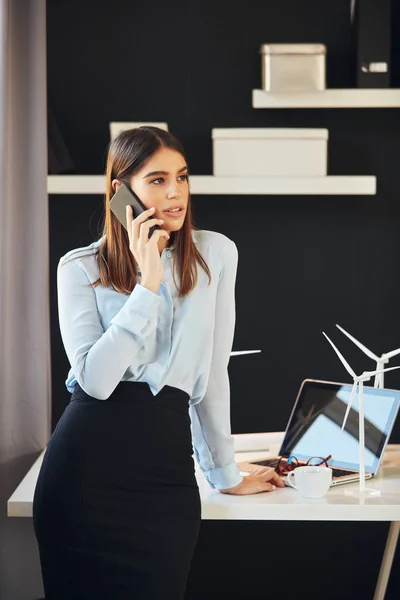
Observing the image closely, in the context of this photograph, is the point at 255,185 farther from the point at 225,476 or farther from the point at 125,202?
the point at 225,476

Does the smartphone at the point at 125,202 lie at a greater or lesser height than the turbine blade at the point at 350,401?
greater

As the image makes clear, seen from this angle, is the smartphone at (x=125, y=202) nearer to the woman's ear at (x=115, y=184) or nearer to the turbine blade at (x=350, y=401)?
the woman's ear at (x=115, y=184)

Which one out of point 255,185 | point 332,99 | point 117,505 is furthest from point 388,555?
point 332,99

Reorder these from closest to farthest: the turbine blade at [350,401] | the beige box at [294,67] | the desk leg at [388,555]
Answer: the turbine blade at [350,401]
the desk leg at [388,555]
the beige box at [294,67]

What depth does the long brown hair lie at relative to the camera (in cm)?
170

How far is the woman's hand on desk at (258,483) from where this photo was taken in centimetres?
181

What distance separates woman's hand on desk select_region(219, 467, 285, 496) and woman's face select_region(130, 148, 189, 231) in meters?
0.59

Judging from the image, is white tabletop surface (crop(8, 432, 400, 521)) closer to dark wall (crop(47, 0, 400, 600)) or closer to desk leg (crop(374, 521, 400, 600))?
desk leg (crop(374, 521, 400, 600))

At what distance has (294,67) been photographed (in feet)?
8.07

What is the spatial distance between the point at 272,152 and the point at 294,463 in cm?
97

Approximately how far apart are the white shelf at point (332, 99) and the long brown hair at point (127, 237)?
86 centimetres

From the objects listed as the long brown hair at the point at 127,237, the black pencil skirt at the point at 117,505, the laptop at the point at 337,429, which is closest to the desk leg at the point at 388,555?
the laptop at the point at 337,429

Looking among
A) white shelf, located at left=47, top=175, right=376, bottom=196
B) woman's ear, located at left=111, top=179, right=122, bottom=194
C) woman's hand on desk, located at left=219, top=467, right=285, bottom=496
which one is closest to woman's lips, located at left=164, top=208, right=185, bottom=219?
woman's ear, located at left=111, top=179, right=122, bottom=194

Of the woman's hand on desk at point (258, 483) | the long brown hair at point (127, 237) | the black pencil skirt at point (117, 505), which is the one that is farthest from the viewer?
the woman's hand on desk at point (258, 483)
